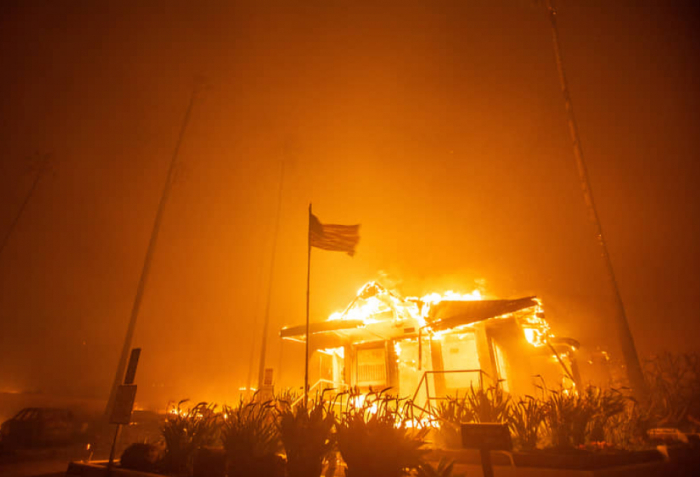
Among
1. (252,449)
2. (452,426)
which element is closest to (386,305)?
(452,426)

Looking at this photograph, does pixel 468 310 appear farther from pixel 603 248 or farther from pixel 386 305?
pixel 603 248

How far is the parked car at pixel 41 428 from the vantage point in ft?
45.9

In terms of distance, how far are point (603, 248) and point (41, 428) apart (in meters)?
25.9

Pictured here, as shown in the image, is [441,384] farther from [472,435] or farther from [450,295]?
[472,435]

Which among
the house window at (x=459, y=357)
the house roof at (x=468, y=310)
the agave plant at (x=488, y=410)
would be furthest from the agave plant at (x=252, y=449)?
the house window at (x=459, y=357)

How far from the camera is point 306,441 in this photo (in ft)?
19.7

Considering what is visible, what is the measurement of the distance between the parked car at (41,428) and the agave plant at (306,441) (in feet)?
50.9

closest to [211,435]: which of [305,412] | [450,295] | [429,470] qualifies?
[305,412]

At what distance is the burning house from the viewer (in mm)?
12523

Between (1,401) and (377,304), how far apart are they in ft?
114

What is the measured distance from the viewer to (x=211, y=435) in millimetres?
8031

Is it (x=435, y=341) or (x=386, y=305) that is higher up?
(x=386, y=305)

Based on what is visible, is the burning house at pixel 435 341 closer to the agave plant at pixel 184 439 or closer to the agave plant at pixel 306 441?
the agave plant at pixel 184 439

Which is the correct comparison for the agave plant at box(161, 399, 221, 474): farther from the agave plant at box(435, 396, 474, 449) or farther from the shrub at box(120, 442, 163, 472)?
the agave plant at box(435, 396, 474, 449)
